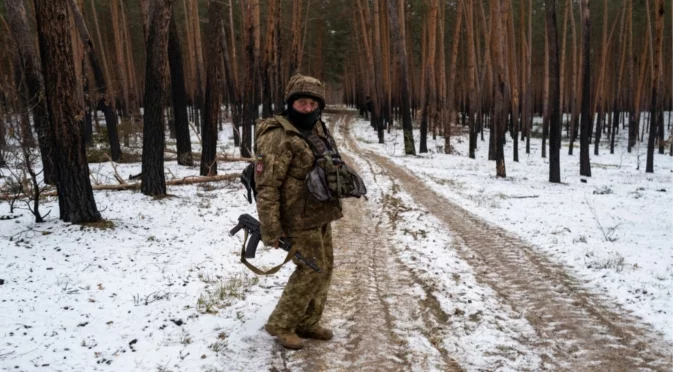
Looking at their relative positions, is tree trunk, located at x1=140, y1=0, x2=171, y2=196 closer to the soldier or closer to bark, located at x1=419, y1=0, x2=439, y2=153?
the soldier

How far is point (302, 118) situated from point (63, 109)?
4.65 meters

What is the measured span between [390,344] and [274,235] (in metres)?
1.47

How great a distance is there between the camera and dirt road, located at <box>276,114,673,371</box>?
3.63 metres

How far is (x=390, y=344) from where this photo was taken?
12.7 feet

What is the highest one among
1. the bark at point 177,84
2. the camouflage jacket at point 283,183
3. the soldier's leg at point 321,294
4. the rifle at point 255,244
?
the bark at point 177,84

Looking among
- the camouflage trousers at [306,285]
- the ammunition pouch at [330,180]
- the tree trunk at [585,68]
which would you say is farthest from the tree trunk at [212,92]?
the tree trunk at [585,68]

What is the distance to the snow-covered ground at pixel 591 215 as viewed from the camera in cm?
538

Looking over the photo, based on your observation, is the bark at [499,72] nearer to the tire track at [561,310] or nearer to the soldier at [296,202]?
the tire track at [561,310]

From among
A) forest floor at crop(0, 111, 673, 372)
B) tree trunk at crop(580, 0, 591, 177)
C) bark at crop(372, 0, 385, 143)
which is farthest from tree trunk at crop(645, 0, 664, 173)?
Answer: bark at crop(372, 0, 385, 143)

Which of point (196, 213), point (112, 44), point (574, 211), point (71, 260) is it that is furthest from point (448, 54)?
point (71, 260)

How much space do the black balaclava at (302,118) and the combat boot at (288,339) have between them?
177 centimetres

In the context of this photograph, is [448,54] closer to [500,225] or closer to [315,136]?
[500,225]

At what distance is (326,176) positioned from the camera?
3.46 m

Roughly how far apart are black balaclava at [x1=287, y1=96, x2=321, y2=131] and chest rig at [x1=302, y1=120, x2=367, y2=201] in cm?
8
